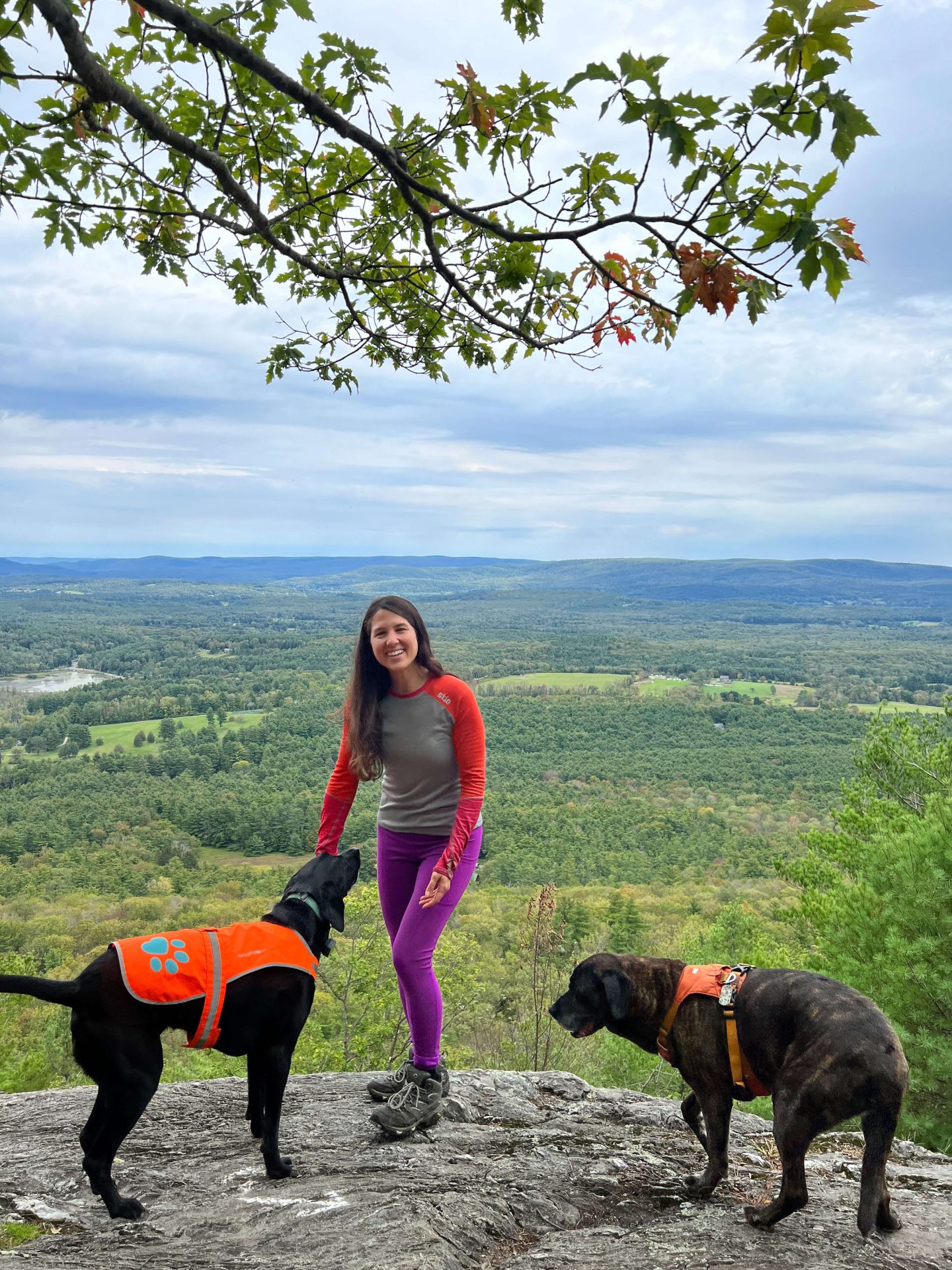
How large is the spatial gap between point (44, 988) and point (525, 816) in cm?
7055

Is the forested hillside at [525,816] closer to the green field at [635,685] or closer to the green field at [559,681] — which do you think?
the green field at [635,685]

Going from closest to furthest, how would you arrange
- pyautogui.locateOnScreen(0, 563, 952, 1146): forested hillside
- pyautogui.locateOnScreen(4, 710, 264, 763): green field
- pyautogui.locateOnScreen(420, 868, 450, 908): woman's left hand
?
pyautogui.locateOnScreen(420, 868, 450, 908): woman's left hand → pyautogui.locateOnScreen(0, 563, 952, 1146): forested hillside → pyautogui.locateOnScreen(4, 710, 264, 763): green field

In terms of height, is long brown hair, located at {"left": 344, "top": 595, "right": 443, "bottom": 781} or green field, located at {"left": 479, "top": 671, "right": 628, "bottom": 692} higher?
long brown hair, located at {"left": 344, "top": 595, "right": 443, "bottom": 781}

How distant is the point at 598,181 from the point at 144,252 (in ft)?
7.99

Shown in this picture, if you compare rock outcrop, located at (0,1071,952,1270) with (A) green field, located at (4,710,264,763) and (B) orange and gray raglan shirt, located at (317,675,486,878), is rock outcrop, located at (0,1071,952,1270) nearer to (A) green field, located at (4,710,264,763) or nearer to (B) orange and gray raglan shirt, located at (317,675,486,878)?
(B) orange and gray raglan shirt, located at (317,675,486,878)

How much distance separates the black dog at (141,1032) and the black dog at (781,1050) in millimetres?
1205

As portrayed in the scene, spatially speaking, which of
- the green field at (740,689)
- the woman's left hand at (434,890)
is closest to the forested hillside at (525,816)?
the woman's left hand at (434,890)

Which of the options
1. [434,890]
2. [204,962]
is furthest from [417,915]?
[204,962]

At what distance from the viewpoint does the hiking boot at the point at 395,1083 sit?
3.70 meters

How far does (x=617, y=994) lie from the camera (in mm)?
3184

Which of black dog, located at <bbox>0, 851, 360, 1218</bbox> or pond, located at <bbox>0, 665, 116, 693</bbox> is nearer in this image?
black dog, located at <bbox>0, 851, 360, 1218</bbox>

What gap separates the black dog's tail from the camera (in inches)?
101

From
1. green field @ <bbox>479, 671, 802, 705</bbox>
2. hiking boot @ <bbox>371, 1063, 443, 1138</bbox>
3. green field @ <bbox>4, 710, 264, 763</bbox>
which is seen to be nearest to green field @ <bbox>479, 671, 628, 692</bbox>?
green field @ <bbox>479, 671, 802, 705</bbox>

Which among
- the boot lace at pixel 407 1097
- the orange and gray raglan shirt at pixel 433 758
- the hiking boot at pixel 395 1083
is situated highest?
the orange and gray raglan shirt at pixel 433 758
